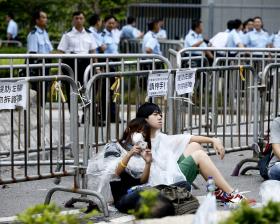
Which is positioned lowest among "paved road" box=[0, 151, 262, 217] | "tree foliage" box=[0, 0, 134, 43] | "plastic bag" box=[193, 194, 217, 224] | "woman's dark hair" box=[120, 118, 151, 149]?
"paved road" box=[0, 151, 262, 217]

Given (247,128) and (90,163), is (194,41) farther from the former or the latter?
(90,163)

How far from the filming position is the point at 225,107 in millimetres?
12102

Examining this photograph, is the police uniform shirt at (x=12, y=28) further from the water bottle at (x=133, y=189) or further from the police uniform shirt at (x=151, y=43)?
the water bottle at (x=133, y=189)

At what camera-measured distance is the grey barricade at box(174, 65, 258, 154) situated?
37.9ft

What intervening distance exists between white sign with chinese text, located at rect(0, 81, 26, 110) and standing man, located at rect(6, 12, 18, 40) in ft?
61.5

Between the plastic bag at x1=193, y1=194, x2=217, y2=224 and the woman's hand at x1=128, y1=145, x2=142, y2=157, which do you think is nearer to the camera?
the plastic bag at x1=193, y1=194, x2=217, y2=224

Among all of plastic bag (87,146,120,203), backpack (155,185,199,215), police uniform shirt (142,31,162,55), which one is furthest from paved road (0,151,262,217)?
police uniform shirt (142,31,162,55)

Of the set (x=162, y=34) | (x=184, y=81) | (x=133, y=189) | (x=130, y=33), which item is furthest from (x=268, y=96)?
(x=162, y=34)

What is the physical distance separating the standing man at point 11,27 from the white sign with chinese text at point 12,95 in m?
18.7

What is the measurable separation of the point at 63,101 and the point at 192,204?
1749 mm

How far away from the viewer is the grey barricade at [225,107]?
11.6m

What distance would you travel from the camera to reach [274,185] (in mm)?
7812

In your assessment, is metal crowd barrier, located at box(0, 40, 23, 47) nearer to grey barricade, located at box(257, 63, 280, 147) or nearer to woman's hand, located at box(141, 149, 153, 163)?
grey barricade, located at box(257, 63, 280, 147)

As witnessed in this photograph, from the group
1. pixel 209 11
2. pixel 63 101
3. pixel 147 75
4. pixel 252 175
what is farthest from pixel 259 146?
pixel 209 11
